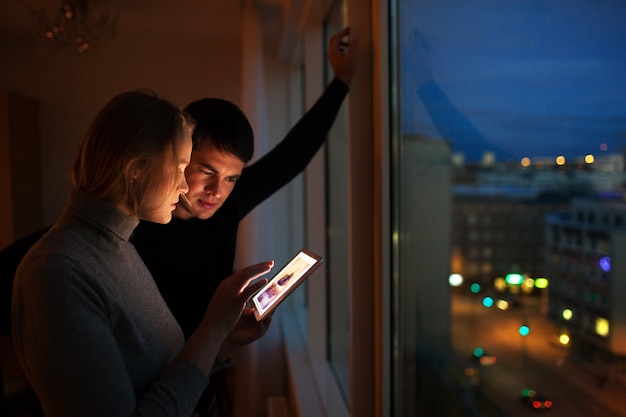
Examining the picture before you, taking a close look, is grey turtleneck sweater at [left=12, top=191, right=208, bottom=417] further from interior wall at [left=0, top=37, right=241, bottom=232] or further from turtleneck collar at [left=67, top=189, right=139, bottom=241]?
interior wall at [left=0, top=37, right=241, bottom=232]

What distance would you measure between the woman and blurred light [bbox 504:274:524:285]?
41cm

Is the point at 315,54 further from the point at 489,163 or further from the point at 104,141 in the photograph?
the point at 104,141

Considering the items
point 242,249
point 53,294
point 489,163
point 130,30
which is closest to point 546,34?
point 489,163

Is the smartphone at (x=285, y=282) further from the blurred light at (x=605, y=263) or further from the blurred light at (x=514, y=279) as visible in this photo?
the blurred light at (x=605, y=263)

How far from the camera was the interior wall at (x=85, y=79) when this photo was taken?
3832 mm

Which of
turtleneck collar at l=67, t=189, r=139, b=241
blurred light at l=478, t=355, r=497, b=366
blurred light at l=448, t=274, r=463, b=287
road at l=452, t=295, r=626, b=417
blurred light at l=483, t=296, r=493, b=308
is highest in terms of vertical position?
turtleneck collar at l=67, t=189, r=139, b=241

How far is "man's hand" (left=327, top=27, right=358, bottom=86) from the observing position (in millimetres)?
1331

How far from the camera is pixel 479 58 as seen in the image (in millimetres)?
993

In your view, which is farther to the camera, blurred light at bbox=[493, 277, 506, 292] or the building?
blurred light at bbox=[493, 277, 506, 292]

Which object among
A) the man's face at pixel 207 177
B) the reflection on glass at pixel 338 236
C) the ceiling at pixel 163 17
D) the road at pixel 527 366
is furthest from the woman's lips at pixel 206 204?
the ceiling at pixel 163 17

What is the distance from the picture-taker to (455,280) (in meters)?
1.13

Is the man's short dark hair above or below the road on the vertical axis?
above

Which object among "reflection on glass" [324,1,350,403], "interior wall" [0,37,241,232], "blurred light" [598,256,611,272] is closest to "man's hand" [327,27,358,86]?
"blurred light" [598,256,611,272]

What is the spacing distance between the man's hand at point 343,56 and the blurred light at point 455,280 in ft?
1.80
